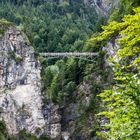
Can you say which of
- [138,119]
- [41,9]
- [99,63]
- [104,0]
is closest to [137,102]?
[138,119]

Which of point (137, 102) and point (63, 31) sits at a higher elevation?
point (137, 102)

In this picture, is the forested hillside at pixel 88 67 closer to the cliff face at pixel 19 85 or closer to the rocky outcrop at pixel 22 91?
the rocky outcrop at pixel 22 91

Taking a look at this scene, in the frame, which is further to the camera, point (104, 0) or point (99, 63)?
point (104, 0)

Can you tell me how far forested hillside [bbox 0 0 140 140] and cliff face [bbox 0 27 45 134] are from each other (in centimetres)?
99

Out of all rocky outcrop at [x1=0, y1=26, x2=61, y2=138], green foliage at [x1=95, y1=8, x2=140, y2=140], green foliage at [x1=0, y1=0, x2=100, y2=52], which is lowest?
green foliage at [x1=0, y1=0, x2=100, y2=52]

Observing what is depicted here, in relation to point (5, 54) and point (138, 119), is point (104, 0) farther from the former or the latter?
point (138, 119)

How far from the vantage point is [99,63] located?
62938 millimetres

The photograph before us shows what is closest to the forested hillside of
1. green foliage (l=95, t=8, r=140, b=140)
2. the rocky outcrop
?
green foliage (l=95, t=8, r=140, b=140)

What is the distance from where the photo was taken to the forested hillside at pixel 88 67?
9.24 meters

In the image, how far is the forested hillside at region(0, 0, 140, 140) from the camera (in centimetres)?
924

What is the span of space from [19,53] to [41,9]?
88.1 meters

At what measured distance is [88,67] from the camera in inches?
2547

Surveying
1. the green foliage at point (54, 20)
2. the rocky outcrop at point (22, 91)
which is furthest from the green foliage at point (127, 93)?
the green foliage at point (54, 20)

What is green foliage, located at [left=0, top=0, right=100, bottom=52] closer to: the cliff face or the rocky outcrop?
the cliff face
